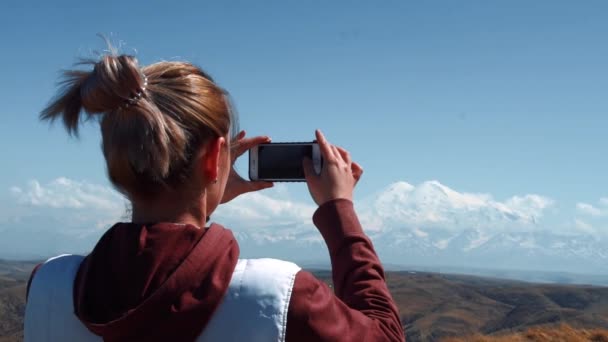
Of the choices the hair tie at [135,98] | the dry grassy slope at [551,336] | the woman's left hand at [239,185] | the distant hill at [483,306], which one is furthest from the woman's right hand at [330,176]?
the distant hill at [483,306]

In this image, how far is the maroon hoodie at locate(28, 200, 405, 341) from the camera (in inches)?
84.6

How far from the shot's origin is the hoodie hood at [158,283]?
2145 millimetres

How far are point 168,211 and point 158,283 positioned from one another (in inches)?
14.2

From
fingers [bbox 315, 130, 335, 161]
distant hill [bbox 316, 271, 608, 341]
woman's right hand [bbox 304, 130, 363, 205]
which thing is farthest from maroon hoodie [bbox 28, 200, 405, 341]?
distant hill [bbox 316, 271, 608, 341]

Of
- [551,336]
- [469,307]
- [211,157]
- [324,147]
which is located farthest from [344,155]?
[469,307]

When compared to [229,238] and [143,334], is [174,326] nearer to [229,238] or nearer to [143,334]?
[143,334]

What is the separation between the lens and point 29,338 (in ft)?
8.05

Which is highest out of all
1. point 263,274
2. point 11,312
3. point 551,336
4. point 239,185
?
point 239,185

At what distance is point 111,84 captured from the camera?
7.83 ft

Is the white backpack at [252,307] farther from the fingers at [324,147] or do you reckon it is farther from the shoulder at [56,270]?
the fingers at [324,147]

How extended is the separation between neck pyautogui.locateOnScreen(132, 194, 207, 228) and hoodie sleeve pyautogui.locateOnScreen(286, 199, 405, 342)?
1.58 ft

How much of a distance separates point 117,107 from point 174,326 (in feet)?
2.50

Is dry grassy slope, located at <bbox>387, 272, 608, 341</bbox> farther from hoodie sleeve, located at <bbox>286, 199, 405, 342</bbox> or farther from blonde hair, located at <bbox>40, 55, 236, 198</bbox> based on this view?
blonde hair, located at <bbox>40, 55, 236, 198</bbox>

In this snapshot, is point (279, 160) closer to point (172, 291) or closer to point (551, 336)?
point (172, 291)
